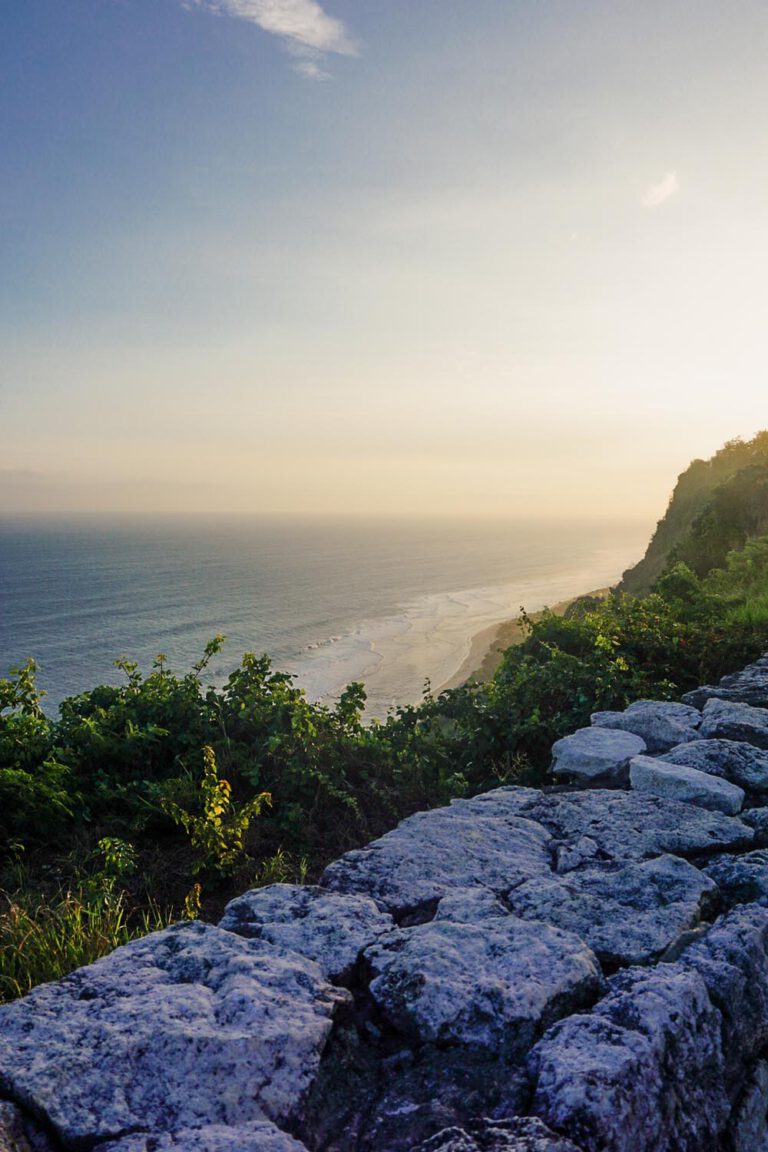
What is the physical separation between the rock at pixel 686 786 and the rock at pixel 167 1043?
2133 millimetres

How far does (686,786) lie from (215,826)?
253cm

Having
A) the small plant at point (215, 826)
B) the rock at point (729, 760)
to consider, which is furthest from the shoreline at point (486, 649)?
the rock at point (729, 760)

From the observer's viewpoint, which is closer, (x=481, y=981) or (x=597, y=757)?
(x=481, y=981)

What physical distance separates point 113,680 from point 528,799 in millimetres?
40483

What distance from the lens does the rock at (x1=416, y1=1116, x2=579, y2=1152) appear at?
1.51 m

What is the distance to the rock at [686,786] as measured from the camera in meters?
3.37

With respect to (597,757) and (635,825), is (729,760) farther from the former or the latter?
(635,825)

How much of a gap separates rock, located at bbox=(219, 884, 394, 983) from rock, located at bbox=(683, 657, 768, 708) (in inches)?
141

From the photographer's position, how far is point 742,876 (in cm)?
262

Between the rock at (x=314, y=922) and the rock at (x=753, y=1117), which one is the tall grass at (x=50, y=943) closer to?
the rock at (x=314, y=922)

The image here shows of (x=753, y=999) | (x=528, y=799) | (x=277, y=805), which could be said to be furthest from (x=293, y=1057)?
(x=277, y=805)

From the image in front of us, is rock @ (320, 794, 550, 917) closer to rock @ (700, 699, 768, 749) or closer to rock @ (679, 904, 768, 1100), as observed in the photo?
rock @ (679, 904, 768, 1100)

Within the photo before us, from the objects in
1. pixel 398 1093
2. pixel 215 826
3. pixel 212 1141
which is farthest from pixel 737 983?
pixel 215 826

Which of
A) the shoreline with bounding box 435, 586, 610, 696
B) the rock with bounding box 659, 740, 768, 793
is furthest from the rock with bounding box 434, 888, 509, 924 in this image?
the shoreline with bounding box 435, 586, 610, 696
